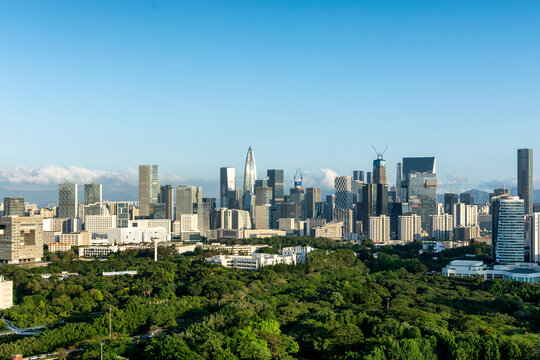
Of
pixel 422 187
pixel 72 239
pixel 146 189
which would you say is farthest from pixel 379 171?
pixel 72 239

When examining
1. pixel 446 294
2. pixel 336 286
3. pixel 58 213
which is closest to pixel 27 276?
pixel 336 286

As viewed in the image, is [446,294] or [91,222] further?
[91,222]

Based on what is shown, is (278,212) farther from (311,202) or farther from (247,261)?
(247,261)

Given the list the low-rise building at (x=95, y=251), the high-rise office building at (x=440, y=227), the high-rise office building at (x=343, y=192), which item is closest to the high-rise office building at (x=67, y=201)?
the low-rise building at (x=95, y=251)

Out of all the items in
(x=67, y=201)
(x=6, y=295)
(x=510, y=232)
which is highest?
(x=67, y=201)

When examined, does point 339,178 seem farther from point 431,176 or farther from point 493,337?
point 493,337

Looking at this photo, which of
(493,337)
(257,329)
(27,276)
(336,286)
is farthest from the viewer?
(27,276)
